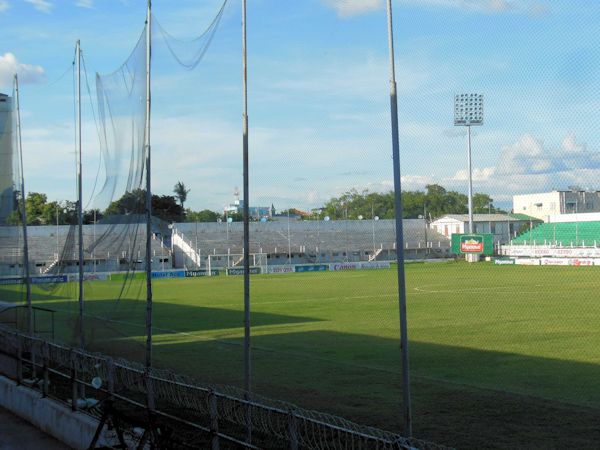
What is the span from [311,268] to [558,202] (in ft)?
150

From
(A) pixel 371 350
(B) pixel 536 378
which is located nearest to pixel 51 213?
(A) pixel 371 350

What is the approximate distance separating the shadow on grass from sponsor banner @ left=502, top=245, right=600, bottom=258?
1951 millimetres

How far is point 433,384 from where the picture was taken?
10461 millimetres

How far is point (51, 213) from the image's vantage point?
2108 cm

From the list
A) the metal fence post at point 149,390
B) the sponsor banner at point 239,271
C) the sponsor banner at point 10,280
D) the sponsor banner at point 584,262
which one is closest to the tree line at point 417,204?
the metal fence post at point 149,390

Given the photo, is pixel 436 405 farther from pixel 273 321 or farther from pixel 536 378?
pixel 273 321

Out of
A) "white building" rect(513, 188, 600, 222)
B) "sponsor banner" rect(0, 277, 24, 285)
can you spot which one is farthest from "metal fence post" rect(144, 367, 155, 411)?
"sponsor banner" rect(0, 277, 24, 285)

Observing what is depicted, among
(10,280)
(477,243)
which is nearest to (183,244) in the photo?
(10,280)

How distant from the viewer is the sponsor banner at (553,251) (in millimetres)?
13367

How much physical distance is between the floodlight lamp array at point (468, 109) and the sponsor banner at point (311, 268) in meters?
44.5

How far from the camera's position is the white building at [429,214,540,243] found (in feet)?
25.9

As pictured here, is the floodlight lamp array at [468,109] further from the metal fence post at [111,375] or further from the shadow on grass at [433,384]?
the metal fence post at [111,375]

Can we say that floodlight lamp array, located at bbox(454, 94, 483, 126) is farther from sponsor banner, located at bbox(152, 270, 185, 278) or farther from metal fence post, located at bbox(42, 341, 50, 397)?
sponsor banner, located at bbox(152, 270, 185, 278)

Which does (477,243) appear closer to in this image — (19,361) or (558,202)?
(558,202)
